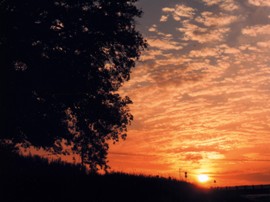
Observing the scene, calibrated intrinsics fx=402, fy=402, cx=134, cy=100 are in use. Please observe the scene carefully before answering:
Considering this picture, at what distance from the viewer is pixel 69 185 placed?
1369 centimetres

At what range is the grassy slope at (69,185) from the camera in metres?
12.2

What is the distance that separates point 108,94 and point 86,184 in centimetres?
803

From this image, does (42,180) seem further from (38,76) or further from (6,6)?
(6,6)

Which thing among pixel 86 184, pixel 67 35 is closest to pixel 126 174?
pixel 86 184

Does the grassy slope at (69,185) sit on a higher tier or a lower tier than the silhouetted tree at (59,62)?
lower

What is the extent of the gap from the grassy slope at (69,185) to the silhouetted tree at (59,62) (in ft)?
11.6

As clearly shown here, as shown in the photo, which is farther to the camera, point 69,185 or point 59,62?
point 59,62

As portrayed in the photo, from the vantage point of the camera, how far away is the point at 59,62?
62.7ft

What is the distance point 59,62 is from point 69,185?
7.30m

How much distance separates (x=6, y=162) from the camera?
588 inches

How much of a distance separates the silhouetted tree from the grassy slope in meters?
3.55

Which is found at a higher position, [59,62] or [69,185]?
[59,62]

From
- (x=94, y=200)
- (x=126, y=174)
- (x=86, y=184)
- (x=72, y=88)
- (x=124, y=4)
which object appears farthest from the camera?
(x=124, y=4)

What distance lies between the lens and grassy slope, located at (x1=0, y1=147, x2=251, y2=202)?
39.9 ft
